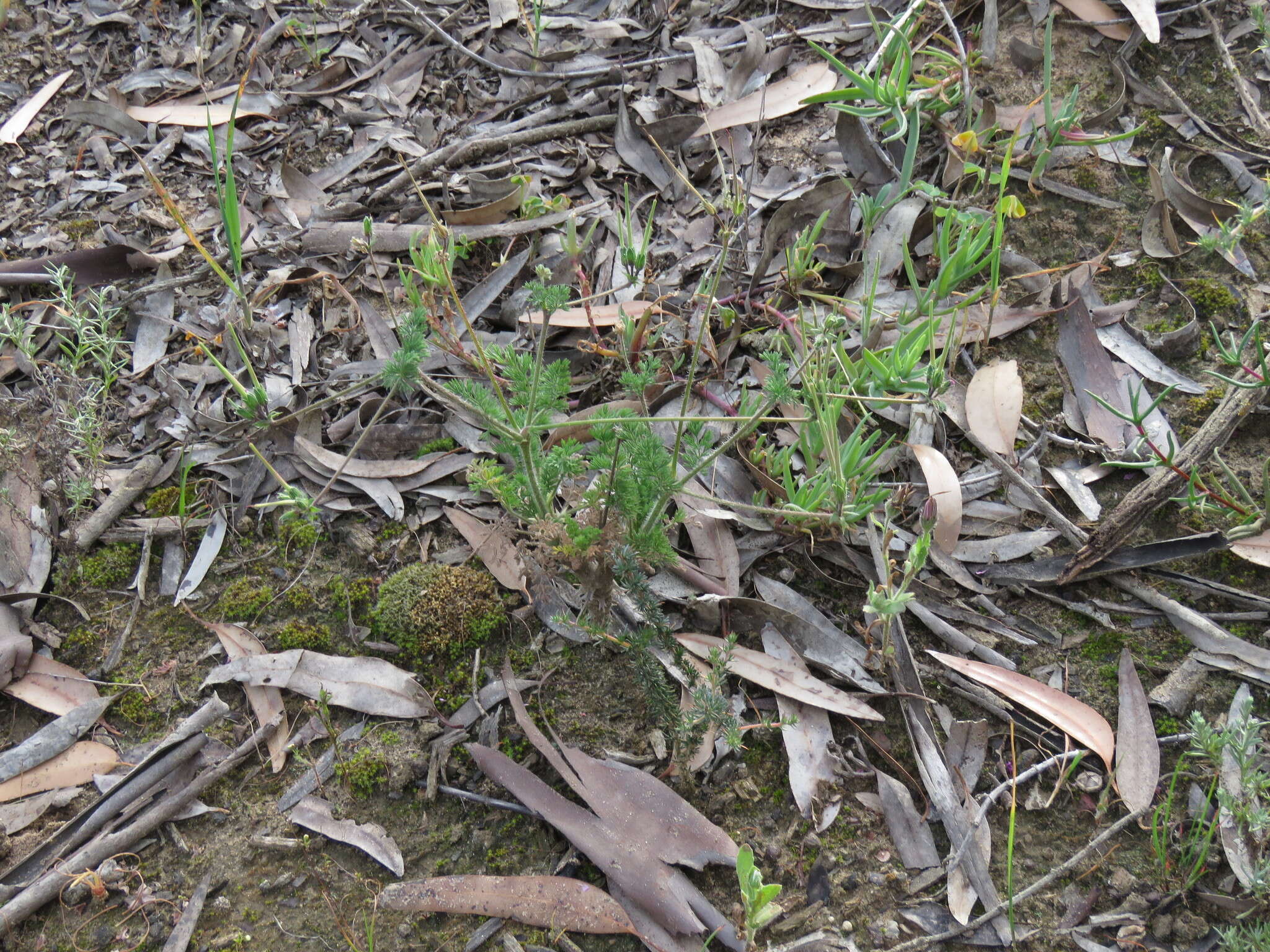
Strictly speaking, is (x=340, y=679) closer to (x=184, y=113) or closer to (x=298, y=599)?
(x=298, y=599)

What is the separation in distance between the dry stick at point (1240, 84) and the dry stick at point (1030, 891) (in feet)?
7.13

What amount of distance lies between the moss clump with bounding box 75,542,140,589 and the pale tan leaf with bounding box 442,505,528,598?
2.83 feet

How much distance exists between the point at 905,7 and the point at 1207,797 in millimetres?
2627

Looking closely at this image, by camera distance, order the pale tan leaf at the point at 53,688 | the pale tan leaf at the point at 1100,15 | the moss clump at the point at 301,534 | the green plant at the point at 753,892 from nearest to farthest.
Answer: the green plant at the point at 753,892 < the pale tan leaf at the point at 53,688 < the moss clump at the point at 301,534 < the pale tan leaf at the point at 1100,15

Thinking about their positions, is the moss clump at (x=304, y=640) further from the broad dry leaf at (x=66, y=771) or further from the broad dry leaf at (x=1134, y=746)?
the broad dry leaf at (x=1134, y=746)

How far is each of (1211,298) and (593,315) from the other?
69.8 inches

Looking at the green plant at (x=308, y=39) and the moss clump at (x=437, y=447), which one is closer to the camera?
the moss clump at (x=437, y=447)

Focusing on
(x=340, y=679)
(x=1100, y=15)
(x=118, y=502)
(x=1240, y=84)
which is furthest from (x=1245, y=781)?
(x=118, y=502)

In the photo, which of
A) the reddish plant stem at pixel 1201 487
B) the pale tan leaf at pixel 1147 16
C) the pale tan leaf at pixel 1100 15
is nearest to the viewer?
the reddish plant stem at pixel 1201 487

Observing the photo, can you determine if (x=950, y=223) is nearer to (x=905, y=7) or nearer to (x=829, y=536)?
(x=829, y=536)

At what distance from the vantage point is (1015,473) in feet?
7.28

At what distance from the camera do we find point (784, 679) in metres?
2.03

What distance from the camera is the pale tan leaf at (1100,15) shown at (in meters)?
2.93

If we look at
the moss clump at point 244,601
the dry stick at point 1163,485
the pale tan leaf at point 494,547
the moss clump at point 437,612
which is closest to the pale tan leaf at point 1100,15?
the dry stick at point 1163,485
